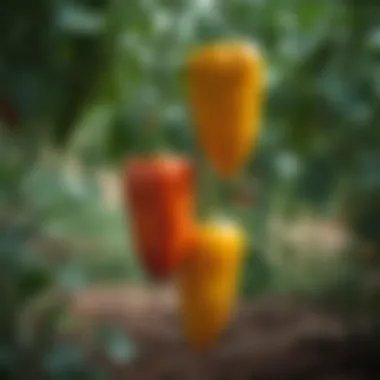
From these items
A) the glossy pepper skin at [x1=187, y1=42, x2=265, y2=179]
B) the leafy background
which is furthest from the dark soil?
the glossy pepper skin at [x1=187, y1=42, x2=265, y2=179]

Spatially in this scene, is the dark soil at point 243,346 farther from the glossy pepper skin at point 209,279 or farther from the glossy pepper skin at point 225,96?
the glossy pepper skin at point 225,96

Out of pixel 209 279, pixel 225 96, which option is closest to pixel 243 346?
pixel 209 279

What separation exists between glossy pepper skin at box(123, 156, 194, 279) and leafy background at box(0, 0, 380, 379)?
0.06 feet

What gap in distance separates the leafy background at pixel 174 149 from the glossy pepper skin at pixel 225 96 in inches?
1.0

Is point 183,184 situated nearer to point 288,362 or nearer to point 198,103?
point 198,103

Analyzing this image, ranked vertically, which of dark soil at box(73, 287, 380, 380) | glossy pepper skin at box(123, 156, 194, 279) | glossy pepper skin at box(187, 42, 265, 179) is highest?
glossy pepper skin at box(187, 42, 265, 179)

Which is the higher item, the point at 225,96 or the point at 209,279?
the point at 225,96

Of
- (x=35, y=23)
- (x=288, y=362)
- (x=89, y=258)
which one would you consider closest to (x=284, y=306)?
(x=288, y=362)

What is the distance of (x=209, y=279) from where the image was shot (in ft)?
2.39

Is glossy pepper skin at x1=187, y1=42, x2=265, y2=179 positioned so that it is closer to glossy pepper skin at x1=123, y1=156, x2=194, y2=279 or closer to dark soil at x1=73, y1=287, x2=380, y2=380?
glossy pepper skin at x1=123, y1=156, x2=194, y2=279

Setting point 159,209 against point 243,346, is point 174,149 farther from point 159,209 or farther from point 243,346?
point 243,346

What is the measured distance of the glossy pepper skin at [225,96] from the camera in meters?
0.70

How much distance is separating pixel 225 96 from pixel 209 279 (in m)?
0.14

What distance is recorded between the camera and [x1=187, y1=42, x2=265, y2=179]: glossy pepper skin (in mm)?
699
